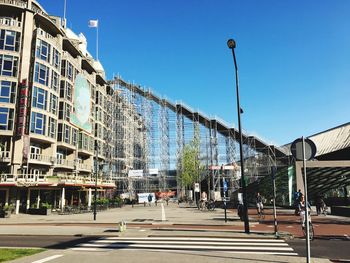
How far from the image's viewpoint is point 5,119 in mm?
42625

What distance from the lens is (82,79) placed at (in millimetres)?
58156

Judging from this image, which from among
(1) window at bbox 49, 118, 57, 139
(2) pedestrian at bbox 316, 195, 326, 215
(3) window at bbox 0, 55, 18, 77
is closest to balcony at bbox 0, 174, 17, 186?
(1) window at bbox 49, 118, 57, 139

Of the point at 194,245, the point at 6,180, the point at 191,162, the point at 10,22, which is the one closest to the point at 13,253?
the point at 194,245

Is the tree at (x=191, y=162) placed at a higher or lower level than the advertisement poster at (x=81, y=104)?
lower

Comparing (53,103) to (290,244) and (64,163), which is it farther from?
(290,244)

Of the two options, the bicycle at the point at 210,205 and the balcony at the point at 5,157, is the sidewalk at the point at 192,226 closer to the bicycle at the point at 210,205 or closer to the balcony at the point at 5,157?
the bicycle at the point at 210,205

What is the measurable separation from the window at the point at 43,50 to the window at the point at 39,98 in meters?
4.76

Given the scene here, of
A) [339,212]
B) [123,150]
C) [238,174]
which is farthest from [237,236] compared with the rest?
[123,150]

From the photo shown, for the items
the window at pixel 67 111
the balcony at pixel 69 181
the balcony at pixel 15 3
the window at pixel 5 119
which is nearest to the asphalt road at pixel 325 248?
the balcony at pixel 69 181

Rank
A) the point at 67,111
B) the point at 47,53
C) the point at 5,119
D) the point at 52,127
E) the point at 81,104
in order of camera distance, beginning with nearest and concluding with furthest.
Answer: the point at 5,119 → the point at 47,53 → the point at 52,127 → the point at 67,111 → the point at 81,104

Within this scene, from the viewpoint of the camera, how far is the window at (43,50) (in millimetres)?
46281

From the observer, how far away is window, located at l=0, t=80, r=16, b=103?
4288 centimetres

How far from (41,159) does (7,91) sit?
1022cm

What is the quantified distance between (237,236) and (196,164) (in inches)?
2105
